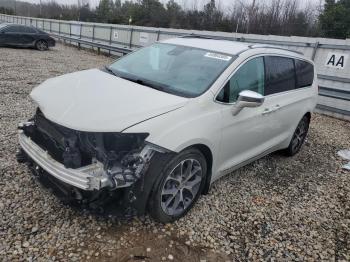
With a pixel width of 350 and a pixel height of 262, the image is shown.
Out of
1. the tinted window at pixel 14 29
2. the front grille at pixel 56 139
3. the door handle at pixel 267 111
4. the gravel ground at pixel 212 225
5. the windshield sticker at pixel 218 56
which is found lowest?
the gravel ground at pixel 212 225

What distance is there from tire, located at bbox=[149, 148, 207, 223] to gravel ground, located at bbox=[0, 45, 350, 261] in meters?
0.16

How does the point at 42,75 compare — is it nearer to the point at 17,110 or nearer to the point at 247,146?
the point at 17,110

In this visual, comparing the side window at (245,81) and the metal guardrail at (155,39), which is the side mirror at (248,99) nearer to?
the side window at (245,81)

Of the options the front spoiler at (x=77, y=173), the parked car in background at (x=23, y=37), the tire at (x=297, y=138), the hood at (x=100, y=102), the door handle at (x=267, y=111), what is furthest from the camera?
the parked car in background at (x=23, y=37)

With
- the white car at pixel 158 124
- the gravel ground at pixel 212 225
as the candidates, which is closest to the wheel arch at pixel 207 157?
the white car at pixel 158 124

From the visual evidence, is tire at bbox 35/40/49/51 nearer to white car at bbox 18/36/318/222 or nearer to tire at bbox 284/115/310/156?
white car at bbox 18/36/318/222

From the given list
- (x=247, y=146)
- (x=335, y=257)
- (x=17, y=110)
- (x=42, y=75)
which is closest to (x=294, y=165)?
(x=247, y=146)

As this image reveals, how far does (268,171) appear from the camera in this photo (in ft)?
17.7

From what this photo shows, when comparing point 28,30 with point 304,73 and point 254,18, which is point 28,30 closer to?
point 304,73

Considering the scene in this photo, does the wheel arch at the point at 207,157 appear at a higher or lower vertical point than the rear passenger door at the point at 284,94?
lower

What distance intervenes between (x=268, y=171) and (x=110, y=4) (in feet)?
201

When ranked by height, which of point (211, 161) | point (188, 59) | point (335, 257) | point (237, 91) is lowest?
point (335, 257)

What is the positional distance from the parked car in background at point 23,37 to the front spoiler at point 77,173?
1756 cm

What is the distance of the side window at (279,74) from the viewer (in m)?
4.64
